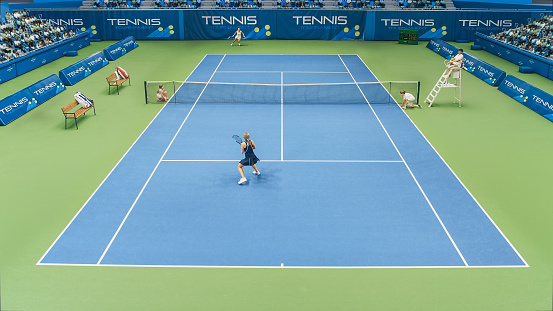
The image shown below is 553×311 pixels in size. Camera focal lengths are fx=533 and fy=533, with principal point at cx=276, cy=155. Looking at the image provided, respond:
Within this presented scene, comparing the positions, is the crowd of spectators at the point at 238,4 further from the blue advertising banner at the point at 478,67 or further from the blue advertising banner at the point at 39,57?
the blue advertising banner at the point at 478,67

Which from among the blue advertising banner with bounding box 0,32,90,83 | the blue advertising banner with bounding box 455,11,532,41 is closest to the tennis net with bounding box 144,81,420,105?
the blue advertising banner with bounding box 0,32,90,83

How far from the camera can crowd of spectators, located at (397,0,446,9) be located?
1804 inches

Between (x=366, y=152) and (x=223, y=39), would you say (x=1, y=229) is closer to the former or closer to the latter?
(x=366, y=152)

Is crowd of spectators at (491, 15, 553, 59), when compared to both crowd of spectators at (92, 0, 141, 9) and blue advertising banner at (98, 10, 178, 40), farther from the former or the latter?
crowd of spectators at (92, 0, 141, 9)

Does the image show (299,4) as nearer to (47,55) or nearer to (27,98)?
(47,55)

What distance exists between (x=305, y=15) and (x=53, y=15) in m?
19.3

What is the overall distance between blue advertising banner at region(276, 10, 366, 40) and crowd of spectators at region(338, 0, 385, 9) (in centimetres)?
399

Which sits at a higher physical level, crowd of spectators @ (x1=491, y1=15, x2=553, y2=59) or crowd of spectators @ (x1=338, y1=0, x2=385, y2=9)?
crowd of spectators @ (x1=338, y1=0, x2=385, y2=9)

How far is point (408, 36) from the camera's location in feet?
132

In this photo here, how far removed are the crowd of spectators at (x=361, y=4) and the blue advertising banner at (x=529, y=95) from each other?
2166 centimetres

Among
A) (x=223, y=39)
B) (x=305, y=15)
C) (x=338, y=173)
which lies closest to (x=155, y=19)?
(x=223, y=39)

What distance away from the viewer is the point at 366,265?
37.3ft

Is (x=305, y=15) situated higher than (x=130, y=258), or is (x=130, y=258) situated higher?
(x=305, y=15)

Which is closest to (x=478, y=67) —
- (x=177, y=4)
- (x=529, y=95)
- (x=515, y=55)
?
(x=515, y=55)
